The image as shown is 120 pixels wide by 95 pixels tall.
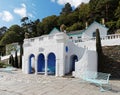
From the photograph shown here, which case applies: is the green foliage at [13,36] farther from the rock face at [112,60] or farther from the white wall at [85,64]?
the white wall at [85,64]

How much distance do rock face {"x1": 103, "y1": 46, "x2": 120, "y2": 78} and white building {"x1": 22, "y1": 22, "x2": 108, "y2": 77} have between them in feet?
5.19

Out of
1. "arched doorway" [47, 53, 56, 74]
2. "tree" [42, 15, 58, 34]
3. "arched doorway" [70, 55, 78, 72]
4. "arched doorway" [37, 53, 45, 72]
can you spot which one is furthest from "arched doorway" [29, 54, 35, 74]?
"tree" [42, 15, 58, 34]

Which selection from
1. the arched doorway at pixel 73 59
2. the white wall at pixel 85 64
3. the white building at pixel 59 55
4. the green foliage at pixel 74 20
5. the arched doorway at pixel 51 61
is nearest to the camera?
the white wall at pixel 85 64

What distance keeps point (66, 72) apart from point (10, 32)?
1861 inches

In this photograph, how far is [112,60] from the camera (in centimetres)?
2369

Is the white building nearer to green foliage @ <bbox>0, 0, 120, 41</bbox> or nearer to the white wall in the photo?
the white wall

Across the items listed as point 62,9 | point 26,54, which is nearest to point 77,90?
point 26,54

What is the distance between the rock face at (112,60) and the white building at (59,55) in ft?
5.19

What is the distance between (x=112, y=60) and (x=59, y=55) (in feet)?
18.2

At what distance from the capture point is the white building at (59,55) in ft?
70.5

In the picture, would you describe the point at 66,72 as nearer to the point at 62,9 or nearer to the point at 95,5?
the point at 95,5

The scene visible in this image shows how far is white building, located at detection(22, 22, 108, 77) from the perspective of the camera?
21500mm

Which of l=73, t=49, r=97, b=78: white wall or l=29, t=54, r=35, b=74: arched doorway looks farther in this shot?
l=29, t=54, r=35, b=74: arched doorway

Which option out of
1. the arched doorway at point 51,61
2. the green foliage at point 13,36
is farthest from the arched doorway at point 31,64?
the green foliage at point 13,36
